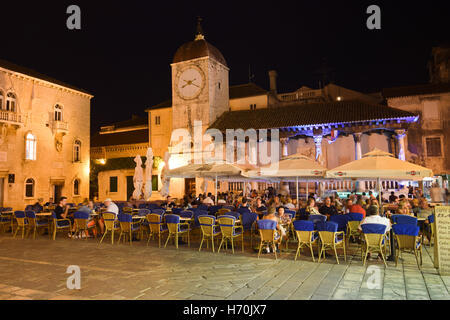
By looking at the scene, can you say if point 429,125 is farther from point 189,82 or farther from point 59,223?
point 59,223

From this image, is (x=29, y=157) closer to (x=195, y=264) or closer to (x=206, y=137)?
(x=206, y=137)

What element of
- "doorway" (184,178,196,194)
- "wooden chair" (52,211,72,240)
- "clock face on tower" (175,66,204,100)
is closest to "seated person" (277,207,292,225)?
"wooden chair" (52,211,72,240)

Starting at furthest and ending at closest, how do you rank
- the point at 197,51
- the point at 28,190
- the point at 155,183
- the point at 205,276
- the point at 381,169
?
the point at 155,183 → the point at 197,51 → the point at 28,190 → the point at 381,169 → the point at 205,276

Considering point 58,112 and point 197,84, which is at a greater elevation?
point 197,84

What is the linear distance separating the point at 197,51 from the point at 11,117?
1406 cm

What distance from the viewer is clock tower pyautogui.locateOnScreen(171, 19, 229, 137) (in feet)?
84.7

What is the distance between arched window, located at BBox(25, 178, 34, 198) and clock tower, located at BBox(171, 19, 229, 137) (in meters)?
11.2

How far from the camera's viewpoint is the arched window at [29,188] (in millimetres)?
21203

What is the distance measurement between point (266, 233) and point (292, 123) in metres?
15.1

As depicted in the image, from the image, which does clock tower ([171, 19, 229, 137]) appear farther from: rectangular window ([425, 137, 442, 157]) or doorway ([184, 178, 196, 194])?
rectangular window ([425, 137, 442, 157])

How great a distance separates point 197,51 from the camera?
26156 mm

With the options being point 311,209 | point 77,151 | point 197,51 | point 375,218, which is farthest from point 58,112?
point 375,218

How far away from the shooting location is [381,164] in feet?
28.5
